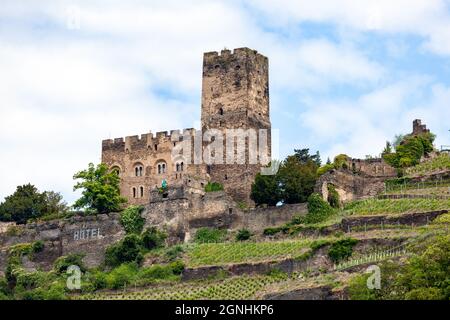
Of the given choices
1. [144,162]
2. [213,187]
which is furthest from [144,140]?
[213,187]

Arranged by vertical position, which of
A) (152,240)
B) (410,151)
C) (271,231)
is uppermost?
(410,151)

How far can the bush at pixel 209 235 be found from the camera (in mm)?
55125

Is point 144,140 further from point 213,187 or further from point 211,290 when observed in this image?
point 211,290

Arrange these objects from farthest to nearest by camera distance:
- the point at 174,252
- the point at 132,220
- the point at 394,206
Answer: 1. the point at 132,220
2. the point at 174,252
3. the point at 394,206

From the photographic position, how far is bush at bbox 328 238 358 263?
49.1 metres

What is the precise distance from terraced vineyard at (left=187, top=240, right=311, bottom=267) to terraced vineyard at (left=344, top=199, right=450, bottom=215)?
3492mm

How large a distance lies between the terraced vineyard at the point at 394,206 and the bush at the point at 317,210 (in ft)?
2.89

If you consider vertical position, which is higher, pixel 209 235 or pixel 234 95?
pixel 234 95

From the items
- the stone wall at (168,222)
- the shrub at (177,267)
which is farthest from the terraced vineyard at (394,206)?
the shrub at (177,267)

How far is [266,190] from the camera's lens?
56500mm

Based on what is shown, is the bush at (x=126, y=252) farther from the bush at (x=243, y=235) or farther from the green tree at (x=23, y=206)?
the green tree at (x=23, y=206)

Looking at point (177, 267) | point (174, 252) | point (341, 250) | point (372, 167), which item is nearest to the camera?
point (341, 250)

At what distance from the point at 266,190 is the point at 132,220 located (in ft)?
19.7
